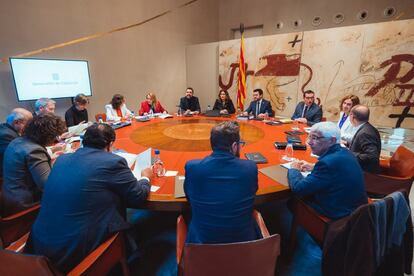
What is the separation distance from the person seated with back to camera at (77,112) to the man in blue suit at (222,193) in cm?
291

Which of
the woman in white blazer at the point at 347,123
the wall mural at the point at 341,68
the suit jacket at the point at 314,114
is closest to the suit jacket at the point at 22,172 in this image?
the woman in white blazer at the point at 347,123

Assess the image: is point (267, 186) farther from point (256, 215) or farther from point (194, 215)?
point (194, 215)

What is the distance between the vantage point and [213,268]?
3.38 ft

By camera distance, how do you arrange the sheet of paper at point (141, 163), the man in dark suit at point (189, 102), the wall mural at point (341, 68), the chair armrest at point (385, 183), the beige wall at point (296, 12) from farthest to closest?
the beige wall at point (296, 12)
the man in dark suit at point (189, 102)
the wall mural at point (341, 68)
the chair armrest at point (385, 183)
the sheet of paper at point (141, 163)

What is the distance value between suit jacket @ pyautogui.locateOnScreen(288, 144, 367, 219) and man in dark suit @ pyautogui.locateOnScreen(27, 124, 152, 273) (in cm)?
122

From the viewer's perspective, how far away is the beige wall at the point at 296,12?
17.9 feet

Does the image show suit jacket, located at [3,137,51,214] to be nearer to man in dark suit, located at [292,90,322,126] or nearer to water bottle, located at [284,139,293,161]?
water bottle, located at [284,139,293,161]

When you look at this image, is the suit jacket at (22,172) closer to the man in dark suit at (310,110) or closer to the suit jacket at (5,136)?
the suit jacket at (5,136)

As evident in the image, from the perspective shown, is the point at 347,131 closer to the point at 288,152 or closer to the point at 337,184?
the point at 288,152

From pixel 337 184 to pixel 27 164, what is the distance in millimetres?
2081

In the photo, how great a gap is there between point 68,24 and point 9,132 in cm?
314

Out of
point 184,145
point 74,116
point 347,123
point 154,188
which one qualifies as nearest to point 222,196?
point 154,188

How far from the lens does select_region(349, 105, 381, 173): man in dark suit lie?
216 centimetres

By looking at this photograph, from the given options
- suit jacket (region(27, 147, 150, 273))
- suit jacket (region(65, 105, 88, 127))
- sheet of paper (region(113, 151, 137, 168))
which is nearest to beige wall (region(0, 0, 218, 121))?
suit jacket (region(65, 105, 88, 127))
